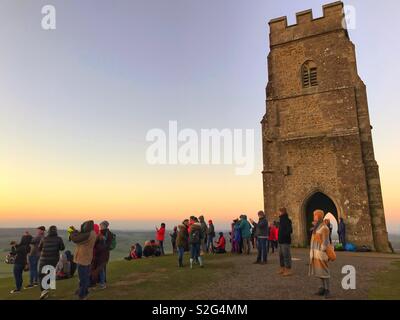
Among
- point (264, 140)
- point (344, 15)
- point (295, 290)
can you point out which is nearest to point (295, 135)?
point (264, 140)

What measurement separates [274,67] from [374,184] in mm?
10693

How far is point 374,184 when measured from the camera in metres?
17.9

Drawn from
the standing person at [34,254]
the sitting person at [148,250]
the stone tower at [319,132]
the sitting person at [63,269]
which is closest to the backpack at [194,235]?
the sitting person at [63,269]

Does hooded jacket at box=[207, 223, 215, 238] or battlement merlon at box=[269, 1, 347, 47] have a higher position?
battlement merlon at box=[269, 1, 347, 47]

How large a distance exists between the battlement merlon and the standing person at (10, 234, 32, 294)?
20.5 m

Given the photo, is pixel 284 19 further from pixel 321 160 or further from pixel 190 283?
pixel 190 283

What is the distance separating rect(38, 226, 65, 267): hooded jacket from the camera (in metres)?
8.05

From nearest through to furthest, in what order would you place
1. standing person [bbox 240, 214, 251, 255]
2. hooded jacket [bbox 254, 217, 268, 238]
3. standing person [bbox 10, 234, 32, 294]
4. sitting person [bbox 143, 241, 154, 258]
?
standing person [bbox 10, 234, 32, 294] → hooded jacket [bbox 254, 217, 268, 238] → standing person [bbox 240, 214, 251, 255] → sitting person [bbox 143, 241, 154, 258]

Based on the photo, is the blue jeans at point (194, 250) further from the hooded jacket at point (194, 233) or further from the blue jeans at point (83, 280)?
the blue jeans at point (83, 280)

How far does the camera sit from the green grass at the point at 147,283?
7105 mm

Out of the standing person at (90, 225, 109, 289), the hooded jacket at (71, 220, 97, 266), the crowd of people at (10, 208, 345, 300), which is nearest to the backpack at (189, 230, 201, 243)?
the crowd of people at (10, 208, 345, 300)

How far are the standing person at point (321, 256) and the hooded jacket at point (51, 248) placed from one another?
258 inches

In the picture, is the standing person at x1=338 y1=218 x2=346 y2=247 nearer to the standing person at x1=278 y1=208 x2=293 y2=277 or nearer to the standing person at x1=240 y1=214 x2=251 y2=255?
the standing person at x1=240 y1=214 x2=251 y2=255

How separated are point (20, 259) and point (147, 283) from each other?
174 inches
